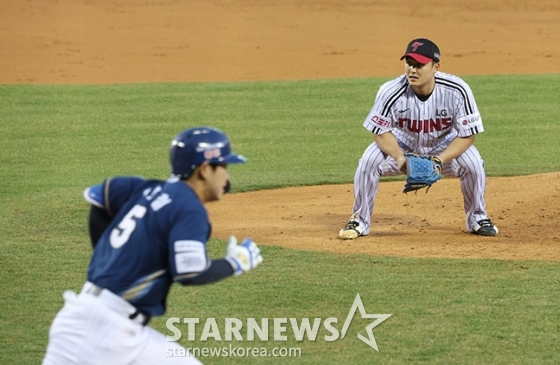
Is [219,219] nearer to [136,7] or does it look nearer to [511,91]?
[511,91]

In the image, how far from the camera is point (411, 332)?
5.85m

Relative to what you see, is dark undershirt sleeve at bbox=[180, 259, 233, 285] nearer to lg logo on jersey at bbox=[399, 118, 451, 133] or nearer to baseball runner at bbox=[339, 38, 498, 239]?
baseball runner at bbox=[339, 38, 498, 239]

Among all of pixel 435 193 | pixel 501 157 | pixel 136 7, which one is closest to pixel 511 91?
pixel 501 157

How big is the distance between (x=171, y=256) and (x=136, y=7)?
21.8m

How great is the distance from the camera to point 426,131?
8.34 meters

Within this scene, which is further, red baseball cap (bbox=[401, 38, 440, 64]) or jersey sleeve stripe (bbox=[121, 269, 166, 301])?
red baseball cap (bbox=[401, 38, 440, 64])

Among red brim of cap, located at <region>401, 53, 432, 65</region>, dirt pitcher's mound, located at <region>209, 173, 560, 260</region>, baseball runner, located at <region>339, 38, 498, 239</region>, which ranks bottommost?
dirt pitcher's mound, located at <region>209, 173, 560, 260</region>

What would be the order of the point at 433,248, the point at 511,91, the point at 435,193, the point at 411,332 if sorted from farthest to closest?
the point at 511,91, the point at 435,193, the point at 433,248, the point at 411,332

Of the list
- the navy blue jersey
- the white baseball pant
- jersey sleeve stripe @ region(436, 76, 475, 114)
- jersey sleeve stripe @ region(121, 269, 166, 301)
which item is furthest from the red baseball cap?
the white baseball pant

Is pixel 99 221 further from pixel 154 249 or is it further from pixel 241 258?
pixel 241 258

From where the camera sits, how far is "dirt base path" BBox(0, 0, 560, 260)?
8477 mm

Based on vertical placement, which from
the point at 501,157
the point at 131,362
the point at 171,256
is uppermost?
the point at 171,256

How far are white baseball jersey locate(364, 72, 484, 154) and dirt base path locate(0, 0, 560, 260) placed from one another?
0.92 m

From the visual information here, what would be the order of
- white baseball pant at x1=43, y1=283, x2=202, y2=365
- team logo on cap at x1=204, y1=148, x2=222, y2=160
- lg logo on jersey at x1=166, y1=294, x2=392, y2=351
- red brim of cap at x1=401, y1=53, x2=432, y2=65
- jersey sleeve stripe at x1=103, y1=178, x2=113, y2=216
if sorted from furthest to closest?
red brim of cap at x1=401, y1=53, x2=432, y2=65 → lg logo on jersey at x1=166, y1=294, x2=392, y2=351 → jersey sleeve stripe at x1=103, y1=178, x2=113, y2=216 → team logo on cap at x1=204, y1=148, x2=222, y2=160 → white baseball pant at x1=43, y1=283, x2=202, y2=365
